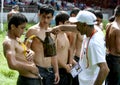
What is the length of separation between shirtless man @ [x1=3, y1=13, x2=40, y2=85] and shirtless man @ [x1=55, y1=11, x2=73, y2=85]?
3.68 ft

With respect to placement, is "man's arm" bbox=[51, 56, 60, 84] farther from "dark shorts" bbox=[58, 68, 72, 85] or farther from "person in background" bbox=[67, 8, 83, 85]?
"person in background" bbox=[67, 8, 83, 85]

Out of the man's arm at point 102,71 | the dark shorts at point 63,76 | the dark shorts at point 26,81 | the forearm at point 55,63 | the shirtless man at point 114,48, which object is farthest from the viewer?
the shirtless man at point 114,48

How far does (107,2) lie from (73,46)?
25421 millimetres

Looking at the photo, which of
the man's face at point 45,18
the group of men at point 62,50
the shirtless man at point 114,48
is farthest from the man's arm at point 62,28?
the shirtless man at point 114,48

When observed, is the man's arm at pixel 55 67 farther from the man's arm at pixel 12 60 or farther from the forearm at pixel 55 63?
the man's arm at pixel 12 60

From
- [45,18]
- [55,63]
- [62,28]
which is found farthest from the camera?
[55,63]

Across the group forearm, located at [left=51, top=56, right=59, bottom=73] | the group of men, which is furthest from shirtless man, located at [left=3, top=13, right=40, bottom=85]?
forearm, located at [left=51, top=56, right=59, bottom=73]

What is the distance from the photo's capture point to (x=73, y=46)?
600 cm

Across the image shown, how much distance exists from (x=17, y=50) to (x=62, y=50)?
54.1 inches

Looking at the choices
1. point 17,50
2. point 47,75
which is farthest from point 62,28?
point 17,50

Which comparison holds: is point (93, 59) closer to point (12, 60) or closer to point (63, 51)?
point (12, 60)

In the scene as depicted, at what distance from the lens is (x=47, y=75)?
16.6 feet

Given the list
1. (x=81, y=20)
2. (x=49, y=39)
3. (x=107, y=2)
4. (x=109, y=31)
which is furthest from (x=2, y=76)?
(x=107, y=2)

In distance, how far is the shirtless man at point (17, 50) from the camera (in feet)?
13.7
